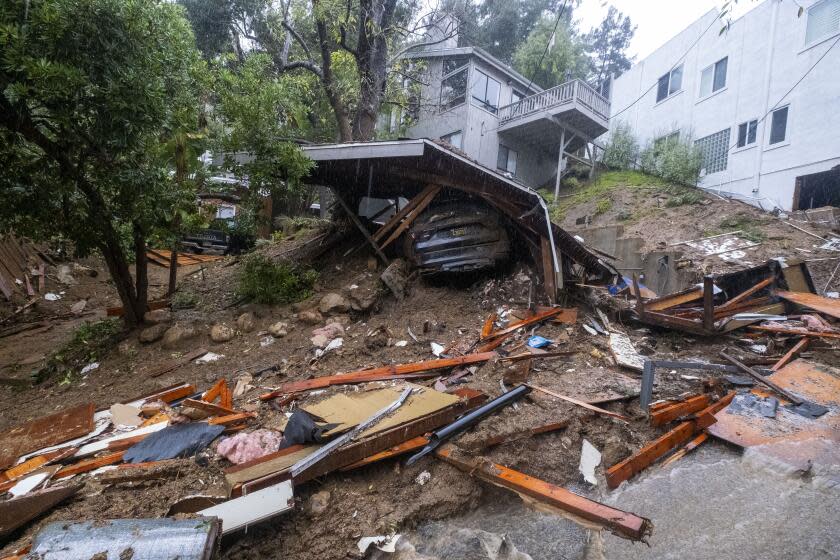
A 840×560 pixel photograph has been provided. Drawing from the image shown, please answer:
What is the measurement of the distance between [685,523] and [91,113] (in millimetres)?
7059

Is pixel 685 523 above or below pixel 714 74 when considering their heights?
below

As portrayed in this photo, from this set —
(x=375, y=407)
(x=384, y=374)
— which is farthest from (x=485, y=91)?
(x=375, y=407)

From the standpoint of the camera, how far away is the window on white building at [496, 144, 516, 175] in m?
17.6

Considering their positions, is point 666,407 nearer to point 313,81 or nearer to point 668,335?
point 668,335

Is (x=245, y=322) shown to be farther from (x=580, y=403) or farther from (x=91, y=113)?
(x=580, y=403)

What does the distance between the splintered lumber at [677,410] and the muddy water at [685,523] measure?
359 millimetres

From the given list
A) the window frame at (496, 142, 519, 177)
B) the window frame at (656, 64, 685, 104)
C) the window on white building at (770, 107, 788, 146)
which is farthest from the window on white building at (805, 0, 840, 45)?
the window frame at (496, 142, 519, 177)

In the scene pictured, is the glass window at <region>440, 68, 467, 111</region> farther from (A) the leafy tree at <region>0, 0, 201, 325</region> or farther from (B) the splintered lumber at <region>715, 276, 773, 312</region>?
(B) the splintered lumber at <region>715, 276, 773, 312</region>

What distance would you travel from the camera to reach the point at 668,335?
219 inches

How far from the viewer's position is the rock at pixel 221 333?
20.9 ft

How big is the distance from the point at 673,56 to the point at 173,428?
21.4 metres

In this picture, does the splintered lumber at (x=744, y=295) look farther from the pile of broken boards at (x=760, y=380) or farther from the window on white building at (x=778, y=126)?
the window on white building at (x=778, y=126)

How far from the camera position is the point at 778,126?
12.6 m

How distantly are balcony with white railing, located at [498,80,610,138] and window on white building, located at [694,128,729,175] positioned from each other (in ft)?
12.3
